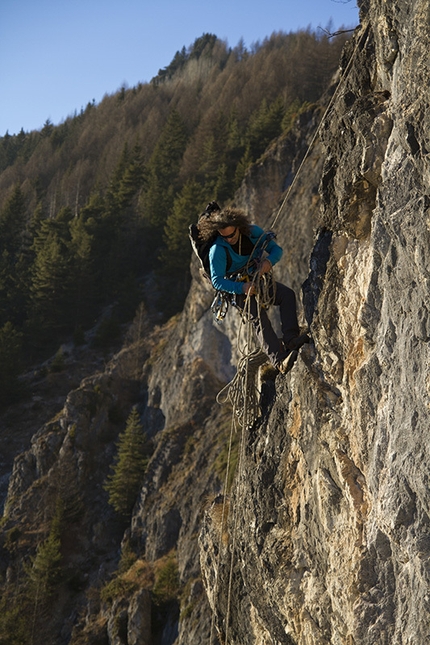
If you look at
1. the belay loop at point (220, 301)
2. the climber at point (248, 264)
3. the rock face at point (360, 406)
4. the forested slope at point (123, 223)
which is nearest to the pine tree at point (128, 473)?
the forested slope at point (123, 223)

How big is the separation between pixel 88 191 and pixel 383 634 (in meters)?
64.8

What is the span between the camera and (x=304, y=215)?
66.5 feet

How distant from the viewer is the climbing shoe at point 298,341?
6922 millimetres

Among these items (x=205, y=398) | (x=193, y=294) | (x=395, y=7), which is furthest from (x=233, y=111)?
(x=395, y=7)

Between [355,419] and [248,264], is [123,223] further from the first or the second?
[355,419]

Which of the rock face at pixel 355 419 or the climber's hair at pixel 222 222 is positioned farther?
the climber's hair at pixel 222 222

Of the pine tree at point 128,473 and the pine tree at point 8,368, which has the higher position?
the pine tree at point 8,368

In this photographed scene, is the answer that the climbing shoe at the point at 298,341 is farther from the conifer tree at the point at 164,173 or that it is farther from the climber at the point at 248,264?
the conifer tree at the point at 164,173

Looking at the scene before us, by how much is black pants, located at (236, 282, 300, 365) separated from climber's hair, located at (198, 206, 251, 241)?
81cm

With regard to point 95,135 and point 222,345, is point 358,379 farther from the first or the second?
point 95,135

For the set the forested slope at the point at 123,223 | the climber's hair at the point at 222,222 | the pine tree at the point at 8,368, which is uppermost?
the forested slope at the point at 123,223

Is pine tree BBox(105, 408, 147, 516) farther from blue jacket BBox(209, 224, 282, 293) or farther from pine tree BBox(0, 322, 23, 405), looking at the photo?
blue jacket BBox(209, 224, 282, 293)

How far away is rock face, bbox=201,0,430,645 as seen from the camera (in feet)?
15.8

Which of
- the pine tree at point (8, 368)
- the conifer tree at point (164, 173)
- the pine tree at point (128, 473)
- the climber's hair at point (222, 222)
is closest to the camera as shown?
the climber's hair at point (222, 222)
